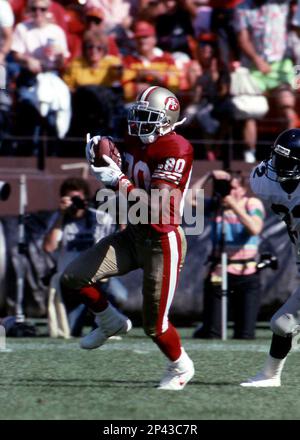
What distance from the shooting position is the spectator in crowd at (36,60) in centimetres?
1059

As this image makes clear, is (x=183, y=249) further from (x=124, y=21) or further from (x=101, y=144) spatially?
(x=124, y=21)

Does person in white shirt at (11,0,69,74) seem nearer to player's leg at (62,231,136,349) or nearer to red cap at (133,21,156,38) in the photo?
red cap at (133,21,156,38)

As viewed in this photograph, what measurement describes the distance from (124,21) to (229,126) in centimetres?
161

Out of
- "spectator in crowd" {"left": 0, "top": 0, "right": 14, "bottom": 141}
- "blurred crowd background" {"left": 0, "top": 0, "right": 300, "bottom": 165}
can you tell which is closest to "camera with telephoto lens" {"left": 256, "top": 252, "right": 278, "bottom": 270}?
"blurred crowd background" {"left": 0, "top": 0, "right": 300, "bottom": 165}

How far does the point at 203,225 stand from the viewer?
9.69 m

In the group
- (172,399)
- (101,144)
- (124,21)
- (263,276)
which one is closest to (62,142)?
(124,21)

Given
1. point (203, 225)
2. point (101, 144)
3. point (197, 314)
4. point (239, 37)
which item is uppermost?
point (239, 37)

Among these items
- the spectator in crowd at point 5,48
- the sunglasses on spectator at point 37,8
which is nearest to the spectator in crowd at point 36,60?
the sunglasses on spectator at point 37,8

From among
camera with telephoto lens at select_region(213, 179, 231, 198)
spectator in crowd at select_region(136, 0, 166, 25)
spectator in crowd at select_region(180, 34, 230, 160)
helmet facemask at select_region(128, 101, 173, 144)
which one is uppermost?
spectator in crowd at select_region(136, 0, 166, 25)

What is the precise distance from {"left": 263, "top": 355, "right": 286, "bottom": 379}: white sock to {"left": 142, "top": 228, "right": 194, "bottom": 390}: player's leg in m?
0.42

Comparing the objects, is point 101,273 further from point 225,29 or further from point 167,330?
point 225,29

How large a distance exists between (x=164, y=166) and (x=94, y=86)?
4957 millimetres

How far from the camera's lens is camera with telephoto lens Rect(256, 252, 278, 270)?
9.09 metres

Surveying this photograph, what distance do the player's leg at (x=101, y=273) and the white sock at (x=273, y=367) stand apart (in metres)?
0.80
